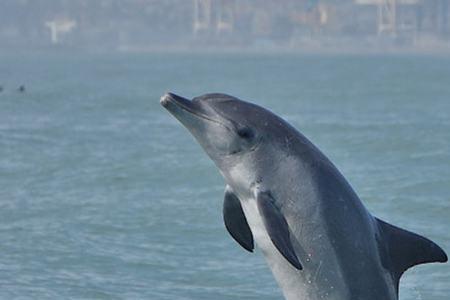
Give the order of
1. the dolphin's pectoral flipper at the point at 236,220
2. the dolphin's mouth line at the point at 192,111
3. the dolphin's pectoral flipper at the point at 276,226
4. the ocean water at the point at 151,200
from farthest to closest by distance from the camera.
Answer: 1. the ocean water at the point at 151,200
2. the dolphin's pectoral flipper at the point at 236,220
3. the dolphin's mouth line at the point at 192,111
4. the dolphin's pectoral flipper at the point at 276,226

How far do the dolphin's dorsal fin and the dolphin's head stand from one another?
103cm

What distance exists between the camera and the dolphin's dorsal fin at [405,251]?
31.9 ft

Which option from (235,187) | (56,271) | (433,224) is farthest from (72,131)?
(235,187)

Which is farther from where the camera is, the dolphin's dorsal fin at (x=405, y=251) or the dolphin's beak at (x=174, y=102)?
the dolphin's dorsal fin at (x=405, y=251)

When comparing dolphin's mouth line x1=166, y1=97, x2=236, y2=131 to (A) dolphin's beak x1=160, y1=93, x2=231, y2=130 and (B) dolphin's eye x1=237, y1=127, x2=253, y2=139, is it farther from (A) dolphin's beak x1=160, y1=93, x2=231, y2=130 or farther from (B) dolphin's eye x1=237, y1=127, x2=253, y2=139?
(B) dolphin's eye x1=237, y1=127, x2=253, y2=139

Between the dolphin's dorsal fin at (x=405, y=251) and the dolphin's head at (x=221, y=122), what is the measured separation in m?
1.03

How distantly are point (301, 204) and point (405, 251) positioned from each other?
2.34 feet

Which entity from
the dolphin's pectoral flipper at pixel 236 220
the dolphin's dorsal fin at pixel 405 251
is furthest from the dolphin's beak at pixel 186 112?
the dolphin's dorsal fin at pixel 405 251

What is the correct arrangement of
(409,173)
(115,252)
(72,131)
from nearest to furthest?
1. (115,252)
2. (409,173)
3. (72,131)

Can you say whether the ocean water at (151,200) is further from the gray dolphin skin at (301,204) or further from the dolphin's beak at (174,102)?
the dolphin's beak at (174,102)

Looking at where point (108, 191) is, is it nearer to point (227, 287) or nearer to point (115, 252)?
point (115, 252)

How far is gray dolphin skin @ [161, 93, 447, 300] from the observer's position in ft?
31.7

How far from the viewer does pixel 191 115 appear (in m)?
9.59

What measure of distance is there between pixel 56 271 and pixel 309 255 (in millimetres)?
8167
